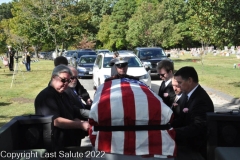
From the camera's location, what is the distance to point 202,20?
1557 cm

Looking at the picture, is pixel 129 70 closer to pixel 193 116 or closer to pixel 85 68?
pixel 85 68

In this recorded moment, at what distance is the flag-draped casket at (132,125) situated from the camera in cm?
282

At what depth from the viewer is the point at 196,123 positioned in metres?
3.77

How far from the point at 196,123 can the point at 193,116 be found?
0.30 ft

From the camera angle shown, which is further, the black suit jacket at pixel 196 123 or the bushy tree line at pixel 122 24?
the bushy tree line at pixel 122 24

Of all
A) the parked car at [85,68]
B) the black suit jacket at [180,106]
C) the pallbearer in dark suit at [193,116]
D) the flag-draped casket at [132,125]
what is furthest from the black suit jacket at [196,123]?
the parked car at [85,68]

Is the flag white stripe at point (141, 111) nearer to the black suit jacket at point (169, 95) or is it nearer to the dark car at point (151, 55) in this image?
the black suit jacket at point (169, 95)

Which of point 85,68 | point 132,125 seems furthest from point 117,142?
point 85,68

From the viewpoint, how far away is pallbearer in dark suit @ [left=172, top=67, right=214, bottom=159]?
3.74 meters

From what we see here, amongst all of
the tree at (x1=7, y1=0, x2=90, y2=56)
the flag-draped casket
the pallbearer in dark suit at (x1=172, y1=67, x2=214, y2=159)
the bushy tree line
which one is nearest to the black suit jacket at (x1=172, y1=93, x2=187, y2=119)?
the pallbearer in dark suit at (x1=172, y1=67, x2=214, y2=159)

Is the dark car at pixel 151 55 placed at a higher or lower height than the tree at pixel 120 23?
lower

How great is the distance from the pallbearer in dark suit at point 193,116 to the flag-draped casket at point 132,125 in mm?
784

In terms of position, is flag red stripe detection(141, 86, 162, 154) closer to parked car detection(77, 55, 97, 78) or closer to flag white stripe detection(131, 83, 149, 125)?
flag white stripe detection(131, 83, 149, 125)

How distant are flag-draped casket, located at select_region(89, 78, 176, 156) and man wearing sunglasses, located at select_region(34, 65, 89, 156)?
81cm
